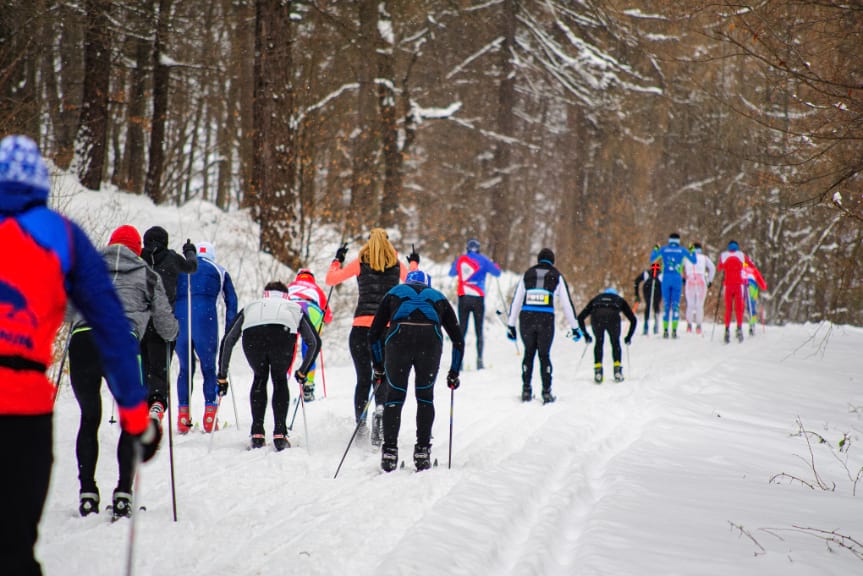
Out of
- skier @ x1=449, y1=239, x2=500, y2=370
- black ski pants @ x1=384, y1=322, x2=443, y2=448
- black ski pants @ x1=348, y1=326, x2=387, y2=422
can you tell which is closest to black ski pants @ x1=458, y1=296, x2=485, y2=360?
skier @ x1=449, y1=239, x2=500, y2=370

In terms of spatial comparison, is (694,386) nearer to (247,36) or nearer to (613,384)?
(613,384)

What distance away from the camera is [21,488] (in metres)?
2.64

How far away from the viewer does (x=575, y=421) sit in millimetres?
8508

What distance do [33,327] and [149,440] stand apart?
2.26 feet

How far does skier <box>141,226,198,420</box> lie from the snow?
776 millimetres

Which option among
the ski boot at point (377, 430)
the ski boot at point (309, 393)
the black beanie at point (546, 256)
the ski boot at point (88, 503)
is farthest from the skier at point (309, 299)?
the ski boot at point (88, 503)

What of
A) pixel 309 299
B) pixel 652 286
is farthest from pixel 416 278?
pixel 652 286

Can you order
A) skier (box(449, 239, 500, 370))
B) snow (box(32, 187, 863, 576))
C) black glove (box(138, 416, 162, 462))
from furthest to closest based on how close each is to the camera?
skier (box(449, 239, 500, 370)), snow (box(32, 187, 863, 576)), black glove (box(138, 416, 162, 462))

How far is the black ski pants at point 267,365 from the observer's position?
6973 millimetres

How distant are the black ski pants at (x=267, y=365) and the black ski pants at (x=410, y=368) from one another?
1218 millimetres

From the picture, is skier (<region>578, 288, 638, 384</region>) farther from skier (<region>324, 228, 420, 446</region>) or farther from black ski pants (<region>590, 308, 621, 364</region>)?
skier (<region>324, 228, 420, 446</region>)

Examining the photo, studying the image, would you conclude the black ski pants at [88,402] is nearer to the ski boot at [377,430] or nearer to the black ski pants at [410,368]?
the black ski pants at [410,368]

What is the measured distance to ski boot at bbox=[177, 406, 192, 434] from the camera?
781 cm

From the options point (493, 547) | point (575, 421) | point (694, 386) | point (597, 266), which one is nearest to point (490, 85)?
point (597, 266)
